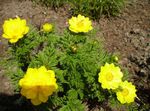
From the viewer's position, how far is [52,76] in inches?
90.5

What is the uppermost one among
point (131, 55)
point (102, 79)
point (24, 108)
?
point (102, 79)

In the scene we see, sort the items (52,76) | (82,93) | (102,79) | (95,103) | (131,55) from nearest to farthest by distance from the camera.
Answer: (52,76)
(102,79)
(82,93)
(95,103)
(131,55)

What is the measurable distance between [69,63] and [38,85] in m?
0.32

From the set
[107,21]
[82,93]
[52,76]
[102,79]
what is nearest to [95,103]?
[82,93]

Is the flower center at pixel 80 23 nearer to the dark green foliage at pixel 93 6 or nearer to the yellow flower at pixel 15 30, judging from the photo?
the yellow flower at pixel 15 30

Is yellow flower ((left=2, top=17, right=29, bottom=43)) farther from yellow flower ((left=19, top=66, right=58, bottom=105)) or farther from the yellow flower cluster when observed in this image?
the yellow flower cluster

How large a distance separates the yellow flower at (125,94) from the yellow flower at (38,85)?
604mm

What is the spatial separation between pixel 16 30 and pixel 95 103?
1149 millimetres

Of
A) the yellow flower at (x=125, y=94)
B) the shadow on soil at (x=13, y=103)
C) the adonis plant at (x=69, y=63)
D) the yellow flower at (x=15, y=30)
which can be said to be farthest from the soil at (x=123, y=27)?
the yellow flower at (x=15, y=30)

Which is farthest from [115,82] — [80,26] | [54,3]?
[54,3]

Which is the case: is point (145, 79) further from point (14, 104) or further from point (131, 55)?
point (14, 104)

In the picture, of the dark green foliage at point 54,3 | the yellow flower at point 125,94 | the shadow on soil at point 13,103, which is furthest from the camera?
the dark green foliage at point 54,3

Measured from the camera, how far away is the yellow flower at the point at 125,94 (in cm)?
263

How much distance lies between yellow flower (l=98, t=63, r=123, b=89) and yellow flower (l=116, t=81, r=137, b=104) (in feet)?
0.39
